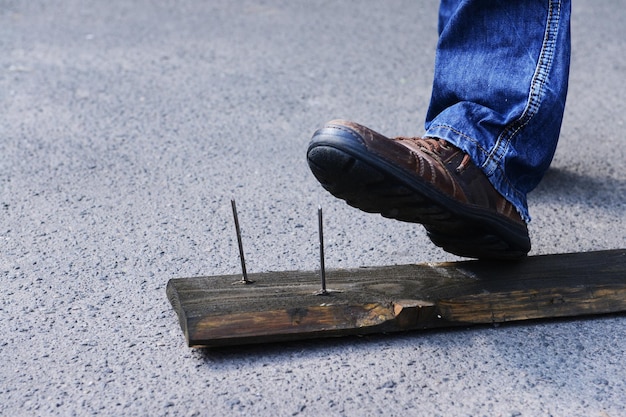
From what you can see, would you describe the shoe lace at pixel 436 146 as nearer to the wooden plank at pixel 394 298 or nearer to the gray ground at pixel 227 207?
the wooden plank at pixel 394 298

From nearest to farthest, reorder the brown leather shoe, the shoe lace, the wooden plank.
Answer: the brown leather shoe < the wooden plank < the shoe lace

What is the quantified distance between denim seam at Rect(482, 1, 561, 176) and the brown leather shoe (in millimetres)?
93

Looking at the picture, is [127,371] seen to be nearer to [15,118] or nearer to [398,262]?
[398,262]

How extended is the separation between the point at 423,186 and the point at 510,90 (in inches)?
15.3

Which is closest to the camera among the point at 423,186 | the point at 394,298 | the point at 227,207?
the point at 423,186

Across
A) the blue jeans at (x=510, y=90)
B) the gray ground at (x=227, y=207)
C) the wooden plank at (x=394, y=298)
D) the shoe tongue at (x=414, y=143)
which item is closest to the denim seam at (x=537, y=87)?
the blue jeans at (x=510, y=90)

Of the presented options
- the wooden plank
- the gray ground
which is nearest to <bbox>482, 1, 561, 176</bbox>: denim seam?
the wooden plank

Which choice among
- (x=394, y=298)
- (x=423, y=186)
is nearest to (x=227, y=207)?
(x=394, y=298)

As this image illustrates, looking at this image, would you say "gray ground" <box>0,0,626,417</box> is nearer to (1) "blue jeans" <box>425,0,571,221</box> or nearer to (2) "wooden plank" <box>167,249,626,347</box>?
(2) "wooden plank" <box>167,249,626,347</box>

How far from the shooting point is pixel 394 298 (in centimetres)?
193

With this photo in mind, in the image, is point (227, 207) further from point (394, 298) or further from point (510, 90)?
point (510, 90)

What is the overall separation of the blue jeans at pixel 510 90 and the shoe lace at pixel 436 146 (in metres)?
0.01

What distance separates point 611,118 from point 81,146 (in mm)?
2125

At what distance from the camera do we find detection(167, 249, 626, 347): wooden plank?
1.83 meters
